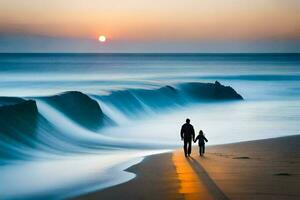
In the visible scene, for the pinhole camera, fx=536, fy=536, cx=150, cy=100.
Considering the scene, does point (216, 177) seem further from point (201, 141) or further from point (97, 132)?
point (97, 132)

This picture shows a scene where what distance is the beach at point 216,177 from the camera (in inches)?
420

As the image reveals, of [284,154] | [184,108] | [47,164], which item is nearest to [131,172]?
[47,164]

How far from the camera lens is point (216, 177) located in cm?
1223

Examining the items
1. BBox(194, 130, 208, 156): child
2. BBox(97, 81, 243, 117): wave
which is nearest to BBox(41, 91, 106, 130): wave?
Result: BBox(97, 81, 243, 117): wave

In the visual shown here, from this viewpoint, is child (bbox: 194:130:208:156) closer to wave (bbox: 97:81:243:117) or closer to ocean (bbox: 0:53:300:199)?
ocean (bbox: 0:53:300:199)

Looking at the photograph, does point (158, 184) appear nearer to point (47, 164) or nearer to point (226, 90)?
point (47, 164)

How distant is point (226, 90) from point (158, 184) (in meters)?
37.8

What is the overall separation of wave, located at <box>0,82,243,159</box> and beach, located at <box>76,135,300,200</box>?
5.05 m

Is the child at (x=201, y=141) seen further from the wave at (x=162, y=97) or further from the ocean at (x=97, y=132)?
the wave at (x=162, y=97)

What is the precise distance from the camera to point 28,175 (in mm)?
14523

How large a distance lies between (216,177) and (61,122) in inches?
557

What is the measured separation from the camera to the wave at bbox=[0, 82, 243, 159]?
1998 centimetres

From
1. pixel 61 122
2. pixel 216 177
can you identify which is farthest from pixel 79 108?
pixel 216 177

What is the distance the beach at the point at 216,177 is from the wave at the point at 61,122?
16.6ft
